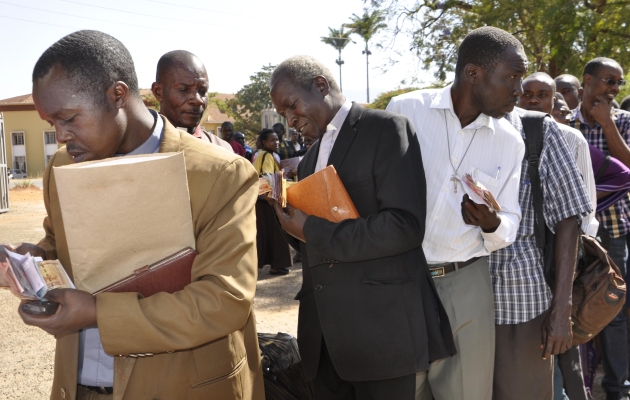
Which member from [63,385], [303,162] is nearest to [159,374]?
[63,385]

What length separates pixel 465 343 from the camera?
8.77ft

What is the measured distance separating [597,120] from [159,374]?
12.9ft

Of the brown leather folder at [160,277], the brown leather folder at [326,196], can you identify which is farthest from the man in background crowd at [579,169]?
the brown leather folder at [160,277]

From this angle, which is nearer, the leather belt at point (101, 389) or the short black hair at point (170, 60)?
the leather belt at point (101, 389)

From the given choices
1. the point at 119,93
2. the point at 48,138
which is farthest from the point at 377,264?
the point at 48,138

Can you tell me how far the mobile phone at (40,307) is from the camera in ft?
5.07

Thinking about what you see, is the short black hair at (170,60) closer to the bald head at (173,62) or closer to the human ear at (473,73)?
the bald head at (173,62)

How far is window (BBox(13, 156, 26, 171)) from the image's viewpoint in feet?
155

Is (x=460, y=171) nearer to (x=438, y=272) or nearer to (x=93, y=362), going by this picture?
(x=438, y=272)

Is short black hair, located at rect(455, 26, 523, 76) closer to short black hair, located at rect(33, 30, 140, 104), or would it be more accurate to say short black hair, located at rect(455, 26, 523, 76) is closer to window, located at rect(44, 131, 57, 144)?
short black hair, located at rect(33, 30, 140, 104)

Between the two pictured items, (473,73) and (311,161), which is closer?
(473,73)

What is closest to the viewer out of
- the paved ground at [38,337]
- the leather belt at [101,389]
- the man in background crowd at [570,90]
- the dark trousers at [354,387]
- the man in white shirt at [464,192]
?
the leather belt at [101,389]

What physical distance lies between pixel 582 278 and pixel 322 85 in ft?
5.61

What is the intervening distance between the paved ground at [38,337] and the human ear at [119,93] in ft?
11.6
